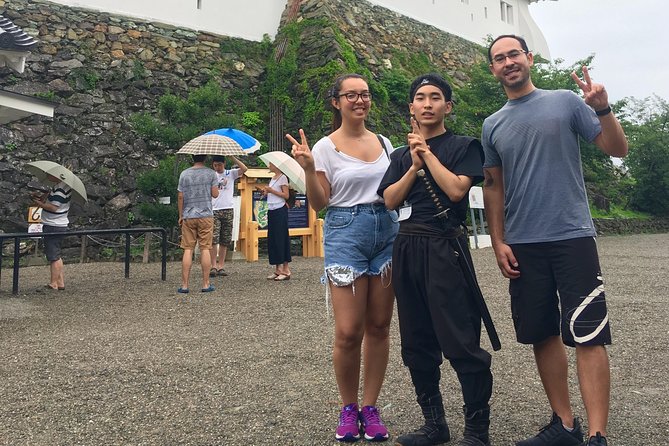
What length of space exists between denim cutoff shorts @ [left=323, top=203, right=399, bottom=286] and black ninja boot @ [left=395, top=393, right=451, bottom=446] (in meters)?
0.60

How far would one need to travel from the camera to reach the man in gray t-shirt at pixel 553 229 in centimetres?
209

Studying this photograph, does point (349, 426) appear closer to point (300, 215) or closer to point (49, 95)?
point (300, 215)

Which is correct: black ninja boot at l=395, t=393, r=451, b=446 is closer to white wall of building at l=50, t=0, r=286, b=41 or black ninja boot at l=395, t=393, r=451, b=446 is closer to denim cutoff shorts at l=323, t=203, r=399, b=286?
denim cutoff shorts at l=323, t=203, r=399, b=286

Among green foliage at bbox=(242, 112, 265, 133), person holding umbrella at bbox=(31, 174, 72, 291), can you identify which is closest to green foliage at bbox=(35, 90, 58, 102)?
green foliage at bbox=(242, 112, 265, 133)

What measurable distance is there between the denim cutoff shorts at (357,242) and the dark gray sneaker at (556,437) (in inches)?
37.0

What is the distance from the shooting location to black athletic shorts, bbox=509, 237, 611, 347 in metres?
2.09

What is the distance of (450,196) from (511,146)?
0.42 metres

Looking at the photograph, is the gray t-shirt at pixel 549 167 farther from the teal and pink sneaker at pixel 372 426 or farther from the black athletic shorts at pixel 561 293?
the teal and pink sneaker at pixel 372 426

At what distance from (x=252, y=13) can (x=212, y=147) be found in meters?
10.7

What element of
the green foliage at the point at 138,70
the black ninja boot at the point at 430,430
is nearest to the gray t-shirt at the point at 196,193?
the black ninja boot at the point at 430,430

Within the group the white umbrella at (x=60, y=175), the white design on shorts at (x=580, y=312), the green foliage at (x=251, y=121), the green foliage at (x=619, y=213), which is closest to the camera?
the white design on shorts at (x=580, y=312)

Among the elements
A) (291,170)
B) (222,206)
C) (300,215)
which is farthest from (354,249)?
(300,215)

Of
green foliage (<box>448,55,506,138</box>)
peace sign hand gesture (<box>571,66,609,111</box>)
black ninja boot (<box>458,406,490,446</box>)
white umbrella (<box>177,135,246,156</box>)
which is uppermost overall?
green foliage (<box>448,55,506,138</box>)

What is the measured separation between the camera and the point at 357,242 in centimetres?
237
